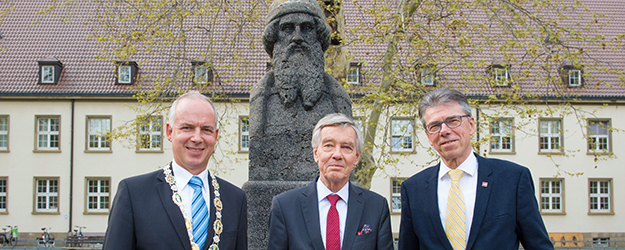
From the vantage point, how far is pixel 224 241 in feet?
7.83

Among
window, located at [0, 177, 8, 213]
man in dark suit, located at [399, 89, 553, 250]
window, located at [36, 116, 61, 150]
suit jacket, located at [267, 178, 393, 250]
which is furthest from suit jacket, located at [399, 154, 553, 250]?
window, located at [0, 177, 8, 213]

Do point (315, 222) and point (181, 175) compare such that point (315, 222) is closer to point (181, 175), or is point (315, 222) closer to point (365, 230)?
point (365, 230)

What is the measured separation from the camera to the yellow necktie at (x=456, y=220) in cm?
247

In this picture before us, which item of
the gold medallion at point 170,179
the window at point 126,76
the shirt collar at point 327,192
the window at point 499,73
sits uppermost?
the window at point 126,76

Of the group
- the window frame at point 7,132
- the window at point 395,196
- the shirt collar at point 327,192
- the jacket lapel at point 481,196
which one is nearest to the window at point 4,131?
the window frame at point 7,132

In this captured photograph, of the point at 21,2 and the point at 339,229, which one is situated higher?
the point at 21,2

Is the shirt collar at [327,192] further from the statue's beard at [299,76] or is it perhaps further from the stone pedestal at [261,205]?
the statue's beard at [299,76]

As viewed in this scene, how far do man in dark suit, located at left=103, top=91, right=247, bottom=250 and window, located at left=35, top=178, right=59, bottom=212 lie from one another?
2220 cm

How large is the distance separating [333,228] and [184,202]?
780 millimetres

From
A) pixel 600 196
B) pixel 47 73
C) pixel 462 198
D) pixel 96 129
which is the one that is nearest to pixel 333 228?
pixel 462 198

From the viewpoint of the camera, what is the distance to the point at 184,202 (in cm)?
236

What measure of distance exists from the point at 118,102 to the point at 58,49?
4.42 m

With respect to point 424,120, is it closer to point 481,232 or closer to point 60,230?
point 481,232

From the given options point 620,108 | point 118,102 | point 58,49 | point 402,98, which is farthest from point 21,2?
point 620,108
